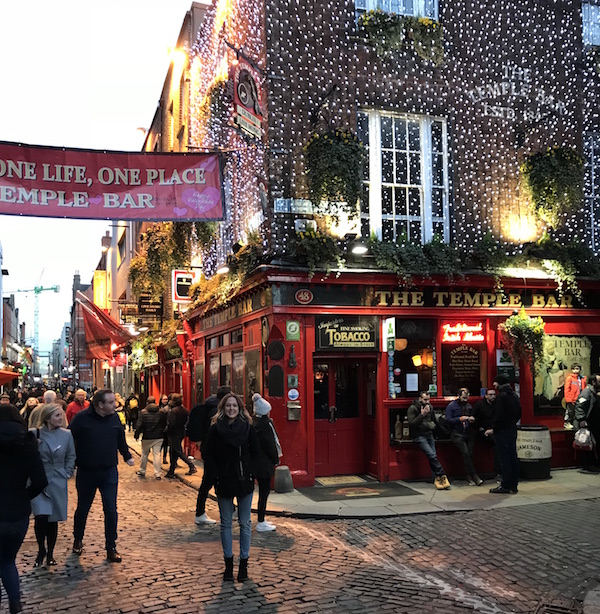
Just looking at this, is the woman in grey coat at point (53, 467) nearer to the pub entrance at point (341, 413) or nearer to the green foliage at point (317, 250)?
the green foliage at point (317, 250)

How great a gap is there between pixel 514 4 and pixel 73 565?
13800 millimetres

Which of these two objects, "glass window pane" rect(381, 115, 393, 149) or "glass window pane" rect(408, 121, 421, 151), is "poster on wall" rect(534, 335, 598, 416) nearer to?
"glass window pane" rect(408, 121, 421, 151)

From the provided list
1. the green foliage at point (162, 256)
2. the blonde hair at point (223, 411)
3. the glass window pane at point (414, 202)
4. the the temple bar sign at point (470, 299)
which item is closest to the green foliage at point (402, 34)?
the glass window pane at point (414, 202)

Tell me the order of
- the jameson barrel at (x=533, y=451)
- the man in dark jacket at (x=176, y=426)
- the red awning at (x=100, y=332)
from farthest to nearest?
the red awning at (x=100, y=332) → the man in dark jacket at (x=176, y=426) → the jameson barrel at (x=533, y=451)

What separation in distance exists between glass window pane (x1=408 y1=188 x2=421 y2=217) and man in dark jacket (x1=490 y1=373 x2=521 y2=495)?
417 centimetres

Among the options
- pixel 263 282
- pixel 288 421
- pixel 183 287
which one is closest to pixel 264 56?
pixel 263 282

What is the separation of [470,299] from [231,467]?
831cm

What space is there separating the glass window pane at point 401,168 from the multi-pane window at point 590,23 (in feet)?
17.5

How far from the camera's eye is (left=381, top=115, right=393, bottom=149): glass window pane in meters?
13.9

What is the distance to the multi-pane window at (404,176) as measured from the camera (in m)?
13.7

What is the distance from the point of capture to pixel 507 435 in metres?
11.6

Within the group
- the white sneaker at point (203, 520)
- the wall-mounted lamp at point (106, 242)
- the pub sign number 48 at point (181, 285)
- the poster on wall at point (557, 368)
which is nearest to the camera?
the white sneaker at point (203, 520)

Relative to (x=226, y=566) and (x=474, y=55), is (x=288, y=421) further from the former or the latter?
(x=474, y=55)

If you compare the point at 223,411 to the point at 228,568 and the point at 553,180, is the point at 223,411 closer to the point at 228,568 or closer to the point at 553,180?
the point at 228,568
